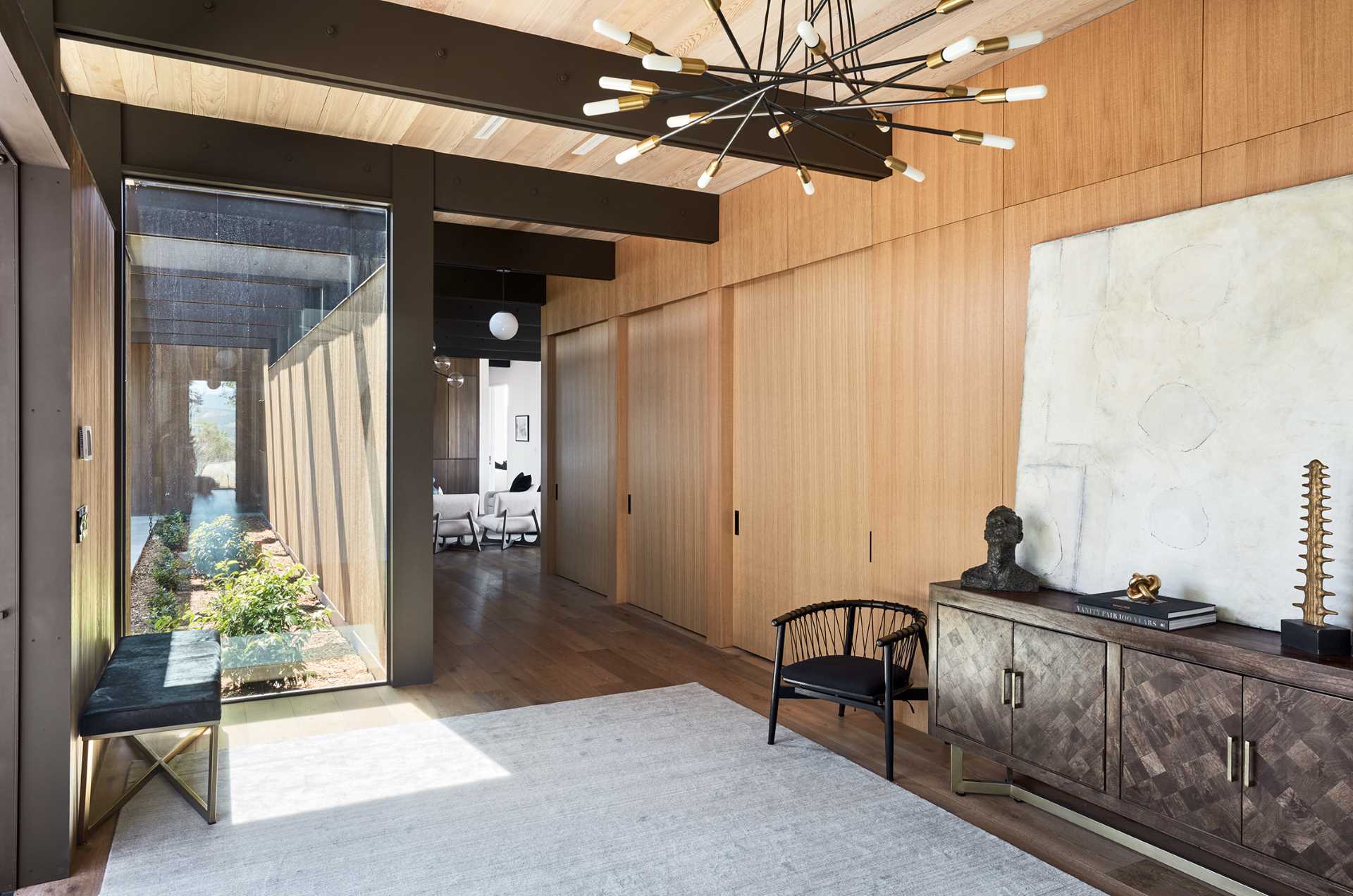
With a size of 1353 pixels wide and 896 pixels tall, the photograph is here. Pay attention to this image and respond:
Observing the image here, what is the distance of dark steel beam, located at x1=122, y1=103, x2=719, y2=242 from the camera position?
13.8ft

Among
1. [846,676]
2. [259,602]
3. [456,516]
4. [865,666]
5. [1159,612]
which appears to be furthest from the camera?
[456,516]

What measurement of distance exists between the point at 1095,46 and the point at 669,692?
3576 millimetres

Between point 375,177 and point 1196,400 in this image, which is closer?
point 1196,400

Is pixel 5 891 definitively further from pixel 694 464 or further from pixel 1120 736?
pixel 694 464

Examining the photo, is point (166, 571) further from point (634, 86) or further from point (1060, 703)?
point (1060, 703)

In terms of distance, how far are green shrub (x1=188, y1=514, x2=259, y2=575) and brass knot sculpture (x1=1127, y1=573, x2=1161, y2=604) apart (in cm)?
403

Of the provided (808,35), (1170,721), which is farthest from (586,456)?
(808,35)

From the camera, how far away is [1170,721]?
2592 mm

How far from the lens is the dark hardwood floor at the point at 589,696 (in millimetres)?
2861

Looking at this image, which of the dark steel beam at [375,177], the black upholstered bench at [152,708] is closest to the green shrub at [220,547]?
the black upholstered bench at [152,708]

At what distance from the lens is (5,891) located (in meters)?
2.62

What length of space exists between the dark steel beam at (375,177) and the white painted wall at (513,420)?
951 cm

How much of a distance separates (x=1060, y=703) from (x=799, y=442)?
2.39 meters

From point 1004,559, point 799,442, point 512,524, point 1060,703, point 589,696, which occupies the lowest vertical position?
point 589,696
